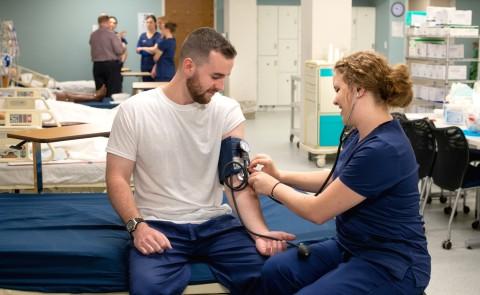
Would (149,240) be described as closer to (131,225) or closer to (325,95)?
(131,225)

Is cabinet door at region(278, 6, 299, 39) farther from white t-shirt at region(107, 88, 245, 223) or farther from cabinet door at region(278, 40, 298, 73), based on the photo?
white t-shirt at region(107, 88, 245, 223)

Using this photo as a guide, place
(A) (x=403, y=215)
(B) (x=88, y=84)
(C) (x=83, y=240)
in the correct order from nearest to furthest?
(A) (x=403, y=215) → (C) (x=83, y=240) → (B) (x=88, y=84)

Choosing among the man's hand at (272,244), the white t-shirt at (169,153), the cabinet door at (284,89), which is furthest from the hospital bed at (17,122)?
the cabinet door at (284,89)

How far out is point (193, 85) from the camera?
2.29 m

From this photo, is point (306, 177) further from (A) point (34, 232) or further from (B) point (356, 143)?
(A) point (34, 232)

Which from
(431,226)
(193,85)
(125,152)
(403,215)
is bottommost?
(431,226)

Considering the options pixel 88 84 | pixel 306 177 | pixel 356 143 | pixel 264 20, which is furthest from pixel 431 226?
pixel 264 20

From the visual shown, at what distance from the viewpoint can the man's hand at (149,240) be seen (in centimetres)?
211

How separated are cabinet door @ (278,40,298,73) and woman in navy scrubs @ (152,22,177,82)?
3478mm

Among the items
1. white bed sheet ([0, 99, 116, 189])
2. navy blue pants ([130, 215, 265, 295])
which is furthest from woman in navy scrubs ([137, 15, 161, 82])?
navy blue pants ([130, 215, 265, 295])

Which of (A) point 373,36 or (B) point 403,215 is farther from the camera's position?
(A) point 373,36

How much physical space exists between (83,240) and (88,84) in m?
7.78

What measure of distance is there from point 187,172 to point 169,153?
0.10 meters

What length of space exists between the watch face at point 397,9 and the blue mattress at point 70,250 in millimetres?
9611
